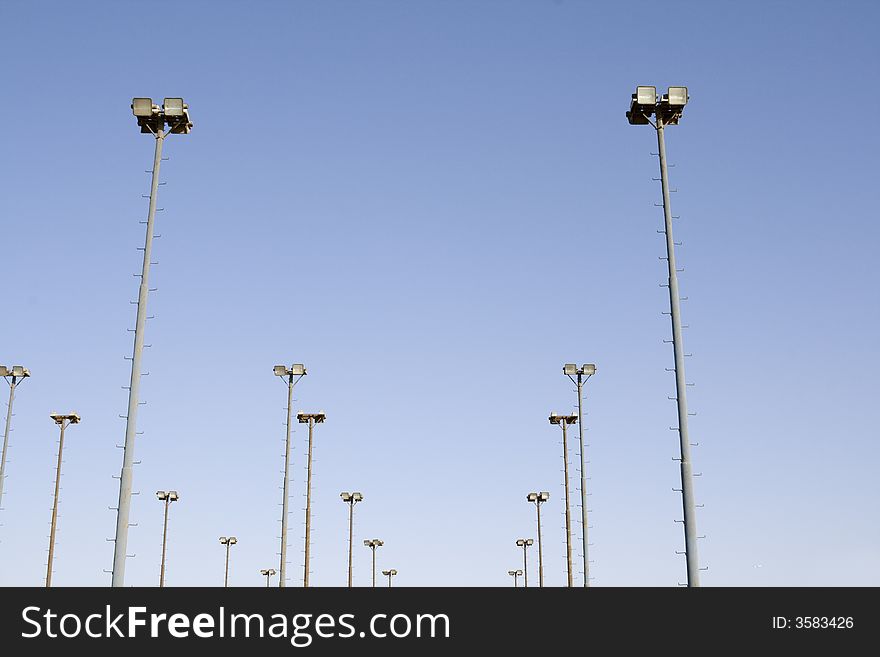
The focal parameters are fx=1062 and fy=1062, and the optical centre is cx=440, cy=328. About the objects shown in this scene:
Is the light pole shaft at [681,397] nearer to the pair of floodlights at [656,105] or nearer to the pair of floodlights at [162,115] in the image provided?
the pair of floodlights at [656,105]

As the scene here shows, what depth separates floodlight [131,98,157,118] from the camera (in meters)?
24.6

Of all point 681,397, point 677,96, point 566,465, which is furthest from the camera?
point 566,465

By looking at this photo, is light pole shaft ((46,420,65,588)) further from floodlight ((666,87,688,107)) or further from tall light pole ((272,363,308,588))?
floodlight ((666,87,688,107))

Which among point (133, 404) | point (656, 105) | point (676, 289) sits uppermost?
point (656, 105)

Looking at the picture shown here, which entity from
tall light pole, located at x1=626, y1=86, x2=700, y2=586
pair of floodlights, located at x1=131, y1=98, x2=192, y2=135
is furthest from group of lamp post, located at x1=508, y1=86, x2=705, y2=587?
pair of floodlights, located at x1=131, y1=98, x2=192, y2=135

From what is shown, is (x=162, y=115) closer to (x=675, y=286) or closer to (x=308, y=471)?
(x=675, y=286)

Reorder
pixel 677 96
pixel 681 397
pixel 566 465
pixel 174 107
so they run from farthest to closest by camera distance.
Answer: pixel 566 465
pixel 174 107
pixel 677 96
pixel 681 397

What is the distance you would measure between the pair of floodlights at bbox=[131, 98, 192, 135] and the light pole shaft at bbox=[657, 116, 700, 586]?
11.1 metres

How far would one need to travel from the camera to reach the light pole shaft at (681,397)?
808 inches

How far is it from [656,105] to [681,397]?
6888mm

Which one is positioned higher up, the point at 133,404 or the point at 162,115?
the point at 162,115

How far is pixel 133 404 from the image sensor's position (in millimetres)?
22484

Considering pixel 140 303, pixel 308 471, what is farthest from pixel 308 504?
pixel 140 303
